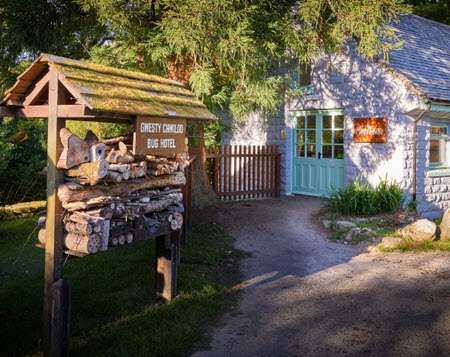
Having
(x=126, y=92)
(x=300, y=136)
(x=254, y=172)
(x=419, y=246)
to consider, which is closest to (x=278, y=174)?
(x=254, y=172)

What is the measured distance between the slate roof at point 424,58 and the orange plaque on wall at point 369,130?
124cm

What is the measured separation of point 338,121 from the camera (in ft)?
42.3

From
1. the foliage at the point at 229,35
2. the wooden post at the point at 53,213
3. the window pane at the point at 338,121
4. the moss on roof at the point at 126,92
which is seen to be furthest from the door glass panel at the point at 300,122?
the wooden post at the point at 53,213

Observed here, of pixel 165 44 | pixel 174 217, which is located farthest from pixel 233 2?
pixel 174 217

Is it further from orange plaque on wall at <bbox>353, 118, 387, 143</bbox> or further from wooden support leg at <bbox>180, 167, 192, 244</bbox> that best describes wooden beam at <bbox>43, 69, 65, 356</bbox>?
orange plaque on wall at <bbox>353, 118, 387, 143</bbox>

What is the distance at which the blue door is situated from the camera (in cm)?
1291

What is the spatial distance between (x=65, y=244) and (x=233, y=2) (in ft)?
18.4

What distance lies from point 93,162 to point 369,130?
8985 millimetres

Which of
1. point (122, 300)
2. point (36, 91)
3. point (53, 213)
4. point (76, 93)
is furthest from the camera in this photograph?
point (122, 300)

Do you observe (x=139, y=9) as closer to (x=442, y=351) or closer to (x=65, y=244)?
(x=65, y=244)

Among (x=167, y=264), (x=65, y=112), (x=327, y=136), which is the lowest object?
(x=167, y=264)

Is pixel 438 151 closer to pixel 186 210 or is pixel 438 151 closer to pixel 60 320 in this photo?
pixel 186 210

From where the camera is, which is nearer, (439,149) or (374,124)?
(374,124)

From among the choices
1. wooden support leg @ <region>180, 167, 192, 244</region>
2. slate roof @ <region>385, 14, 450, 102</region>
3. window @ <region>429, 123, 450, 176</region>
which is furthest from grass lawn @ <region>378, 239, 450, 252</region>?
window @ <region>429, 123, 450, 176</region>
